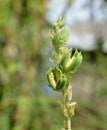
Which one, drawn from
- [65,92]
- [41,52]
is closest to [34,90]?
[41,52]

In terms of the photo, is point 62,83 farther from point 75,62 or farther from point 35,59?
point 35,59

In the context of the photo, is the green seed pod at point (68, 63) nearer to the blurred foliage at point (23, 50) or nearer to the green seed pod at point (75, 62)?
the green seed pod at point (75, 62)

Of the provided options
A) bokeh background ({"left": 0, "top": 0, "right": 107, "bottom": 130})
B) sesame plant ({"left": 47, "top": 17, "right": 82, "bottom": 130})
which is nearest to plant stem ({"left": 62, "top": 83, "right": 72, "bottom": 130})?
sesame plant ({"left": 47, "top": 17, "right": 82, "bottom": 130})

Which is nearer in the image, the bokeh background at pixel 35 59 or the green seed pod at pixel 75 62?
the green seed pod at pixel 75 62


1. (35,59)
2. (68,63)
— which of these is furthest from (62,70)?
(35,59)

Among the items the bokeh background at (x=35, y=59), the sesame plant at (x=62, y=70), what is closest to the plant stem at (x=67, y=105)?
the sesame plant at (x=62, y=70)

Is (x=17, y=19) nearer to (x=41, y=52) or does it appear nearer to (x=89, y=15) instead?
(x=41, y=52)
